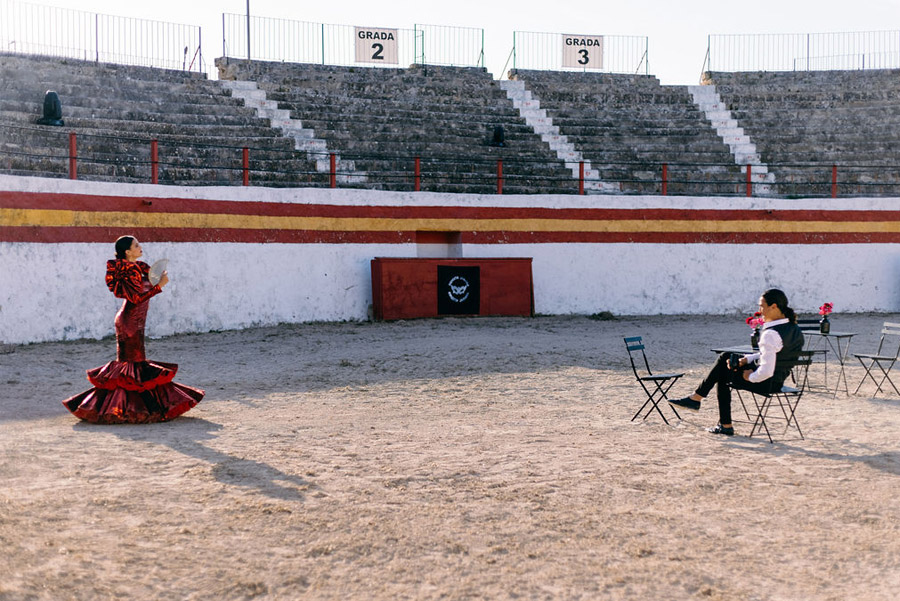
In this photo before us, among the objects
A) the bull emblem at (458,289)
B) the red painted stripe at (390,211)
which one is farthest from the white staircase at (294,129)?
the bull emblem at (458,289)

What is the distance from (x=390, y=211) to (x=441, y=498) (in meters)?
12.3

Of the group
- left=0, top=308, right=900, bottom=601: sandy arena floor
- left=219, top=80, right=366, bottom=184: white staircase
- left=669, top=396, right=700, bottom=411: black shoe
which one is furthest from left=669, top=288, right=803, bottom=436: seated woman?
left=219, top=80, right=366, bottom=184: white staircase

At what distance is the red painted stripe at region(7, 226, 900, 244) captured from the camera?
48.3 feet

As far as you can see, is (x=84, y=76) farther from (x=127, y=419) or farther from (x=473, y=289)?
(x=127, y=419)

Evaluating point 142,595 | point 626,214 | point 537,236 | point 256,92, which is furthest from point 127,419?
point 256,92

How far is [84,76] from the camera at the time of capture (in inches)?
809

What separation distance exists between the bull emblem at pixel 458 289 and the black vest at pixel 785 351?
983cm

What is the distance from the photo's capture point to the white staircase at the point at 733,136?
2238 centimetres

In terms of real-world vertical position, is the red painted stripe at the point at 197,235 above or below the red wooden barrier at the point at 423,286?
above

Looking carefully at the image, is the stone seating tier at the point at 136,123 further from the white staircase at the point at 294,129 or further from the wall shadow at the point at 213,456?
the wall shadow at the point at 213,456

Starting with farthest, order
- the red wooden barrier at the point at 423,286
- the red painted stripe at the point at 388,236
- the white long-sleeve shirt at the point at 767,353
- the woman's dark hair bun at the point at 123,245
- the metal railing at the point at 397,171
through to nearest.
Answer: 1. the red wooden barrier at the point at 423,286
2. the metal railing at the point at 397,171
3. the red painted stripe at the point at 388,236
4. the woman's dark hair bun at the point at 123,245
5. the white long-sleeve shirt at the point at 767,353

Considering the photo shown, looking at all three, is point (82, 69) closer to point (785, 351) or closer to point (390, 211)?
point (390, 211)

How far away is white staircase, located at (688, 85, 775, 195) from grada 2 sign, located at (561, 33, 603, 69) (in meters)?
3.69

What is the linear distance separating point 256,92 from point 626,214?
8.95 metres
